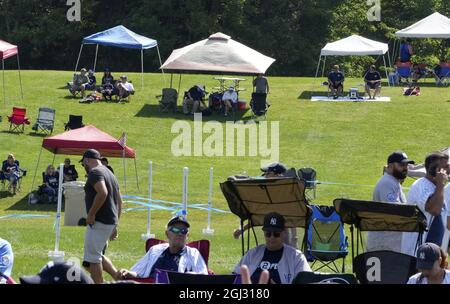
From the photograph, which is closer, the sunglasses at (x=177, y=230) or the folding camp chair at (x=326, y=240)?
the sunglasses at (x=177, y=230)

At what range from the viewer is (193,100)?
104 ft

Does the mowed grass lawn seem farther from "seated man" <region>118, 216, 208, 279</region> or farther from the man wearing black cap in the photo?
the man wearing black cap

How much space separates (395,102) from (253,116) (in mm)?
4770

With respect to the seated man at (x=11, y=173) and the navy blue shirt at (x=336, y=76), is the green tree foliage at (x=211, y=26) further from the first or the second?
the seated man at (x=11, y=173)

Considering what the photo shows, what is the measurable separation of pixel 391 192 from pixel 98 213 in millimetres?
2902

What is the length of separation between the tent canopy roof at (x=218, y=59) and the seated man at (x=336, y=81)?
2.33m

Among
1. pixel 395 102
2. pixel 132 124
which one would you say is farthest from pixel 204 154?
pixel 395 102

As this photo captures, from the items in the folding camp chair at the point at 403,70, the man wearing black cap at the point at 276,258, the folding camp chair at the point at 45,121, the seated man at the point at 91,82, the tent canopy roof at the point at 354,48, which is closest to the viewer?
the man wearing black cap at the point at 276,258

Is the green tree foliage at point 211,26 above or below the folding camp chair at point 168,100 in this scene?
above

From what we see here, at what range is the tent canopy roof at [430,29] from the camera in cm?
3609

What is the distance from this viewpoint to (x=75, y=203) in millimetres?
17938

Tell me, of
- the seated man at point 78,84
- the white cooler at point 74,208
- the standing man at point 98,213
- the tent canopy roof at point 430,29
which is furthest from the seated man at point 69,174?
the tent canopy roof at point 430,29

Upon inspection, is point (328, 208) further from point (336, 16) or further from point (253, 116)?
point (336, 16)
